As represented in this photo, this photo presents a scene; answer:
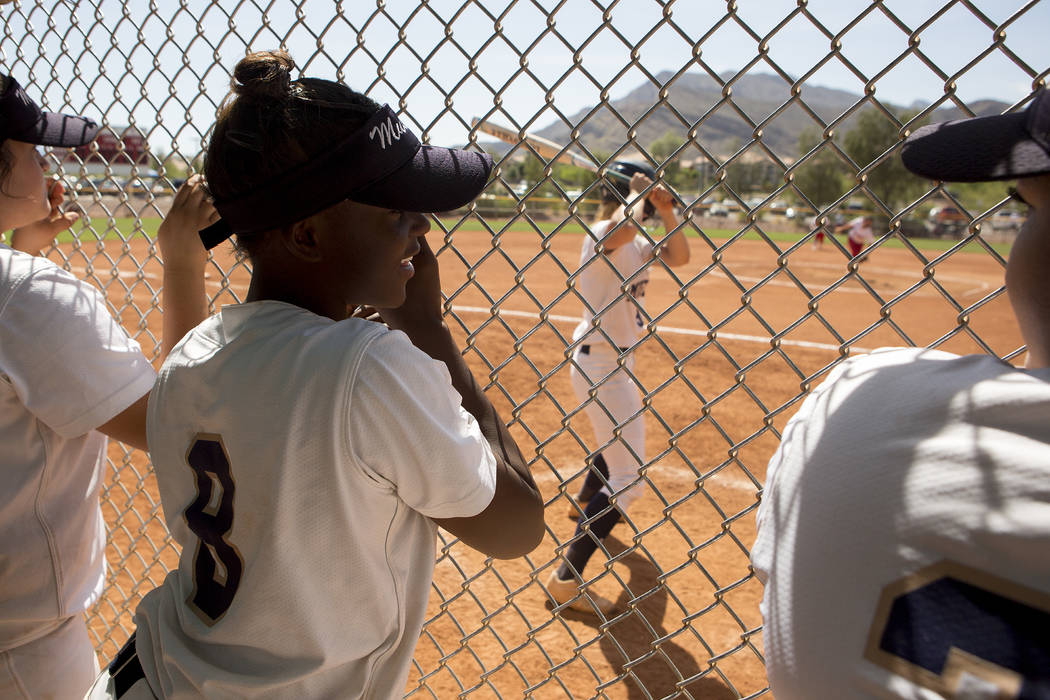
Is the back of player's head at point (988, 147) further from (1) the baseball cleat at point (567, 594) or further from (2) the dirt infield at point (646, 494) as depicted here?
(1) the baseball cleat at point (567, 594)

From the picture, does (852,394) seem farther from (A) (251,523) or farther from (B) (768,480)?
(A) (251,523)

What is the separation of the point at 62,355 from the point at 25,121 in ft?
2.58

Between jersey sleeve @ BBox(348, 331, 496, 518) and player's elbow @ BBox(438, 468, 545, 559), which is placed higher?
jersey sleeve @ BBox(348, 331, 496, 518)

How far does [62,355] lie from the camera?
165 cm

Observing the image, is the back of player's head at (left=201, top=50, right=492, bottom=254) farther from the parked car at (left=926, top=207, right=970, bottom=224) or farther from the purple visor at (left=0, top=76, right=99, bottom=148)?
the parked car at (left=926, top=207, right=970, bottom=224)

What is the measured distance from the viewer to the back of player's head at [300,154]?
4.08ft

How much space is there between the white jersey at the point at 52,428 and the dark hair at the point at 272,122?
60cm

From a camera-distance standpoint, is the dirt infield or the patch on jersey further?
the dirt infield

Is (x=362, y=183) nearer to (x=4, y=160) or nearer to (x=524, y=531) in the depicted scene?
(x=524, y=531)

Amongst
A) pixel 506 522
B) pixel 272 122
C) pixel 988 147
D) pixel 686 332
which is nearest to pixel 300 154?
pixel 272 122

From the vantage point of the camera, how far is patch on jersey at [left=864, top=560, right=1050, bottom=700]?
721mm

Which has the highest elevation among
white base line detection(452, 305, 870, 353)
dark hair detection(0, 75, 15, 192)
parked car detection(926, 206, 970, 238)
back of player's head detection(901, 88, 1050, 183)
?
back of player's head detection(901, 88, 1050, 183)

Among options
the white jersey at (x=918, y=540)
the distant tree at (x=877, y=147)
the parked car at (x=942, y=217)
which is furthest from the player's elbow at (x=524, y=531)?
the distant tree at (x=877, y=147)

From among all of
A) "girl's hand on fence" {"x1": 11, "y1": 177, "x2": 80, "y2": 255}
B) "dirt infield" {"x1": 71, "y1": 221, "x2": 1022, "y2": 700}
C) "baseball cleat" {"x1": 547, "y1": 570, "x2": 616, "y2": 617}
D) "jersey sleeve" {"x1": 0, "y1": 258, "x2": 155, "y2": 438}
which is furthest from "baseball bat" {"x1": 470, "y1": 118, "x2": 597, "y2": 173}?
"baseball cleat" {"x1": 547, "y1": 570, "x2": 616, "y2": 617}
